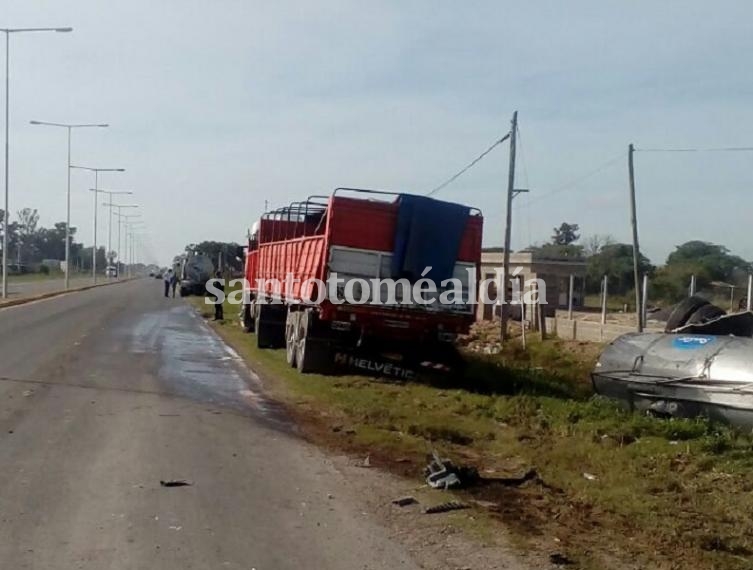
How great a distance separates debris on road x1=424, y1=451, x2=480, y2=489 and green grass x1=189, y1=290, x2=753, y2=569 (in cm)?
35

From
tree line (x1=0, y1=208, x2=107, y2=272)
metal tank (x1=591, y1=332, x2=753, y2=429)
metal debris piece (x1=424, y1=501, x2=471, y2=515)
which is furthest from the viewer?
tree line (x1=0, y1=208, x2=107, y2=272)

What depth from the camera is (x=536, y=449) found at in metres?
11.1

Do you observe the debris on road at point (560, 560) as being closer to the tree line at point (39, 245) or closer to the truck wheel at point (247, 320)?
the truck wheel at point (247, 320)

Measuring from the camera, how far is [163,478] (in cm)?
862

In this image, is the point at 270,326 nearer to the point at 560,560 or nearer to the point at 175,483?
the point at 175,483

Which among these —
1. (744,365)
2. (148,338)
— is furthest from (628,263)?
(744,365)

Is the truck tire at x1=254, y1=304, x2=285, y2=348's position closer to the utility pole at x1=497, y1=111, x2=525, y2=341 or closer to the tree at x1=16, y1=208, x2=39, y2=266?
the utility pole at x1=497, y1=111, x2=525, y2=341

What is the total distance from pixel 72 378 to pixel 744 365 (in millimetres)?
10245

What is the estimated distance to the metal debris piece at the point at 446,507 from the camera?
306 inches

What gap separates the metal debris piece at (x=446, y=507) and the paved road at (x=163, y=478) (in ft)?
1.91

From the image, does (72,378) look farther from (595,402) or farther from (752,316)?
(752,316)

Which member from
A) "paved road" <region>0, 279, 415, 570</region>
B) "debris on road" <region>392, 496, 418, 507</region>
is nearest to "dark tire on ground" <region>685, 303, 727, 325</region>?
"paved road" <region>0, 279, 415, 570</region>

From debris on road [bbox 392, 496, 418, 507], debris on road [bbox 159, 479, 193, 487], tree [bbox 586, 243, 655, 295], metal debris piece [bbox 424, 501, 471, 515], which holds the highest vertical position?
tree [bbox 586, 243, 655, 295]

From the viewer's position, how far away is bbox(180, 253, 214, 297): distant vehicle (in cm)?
6369
